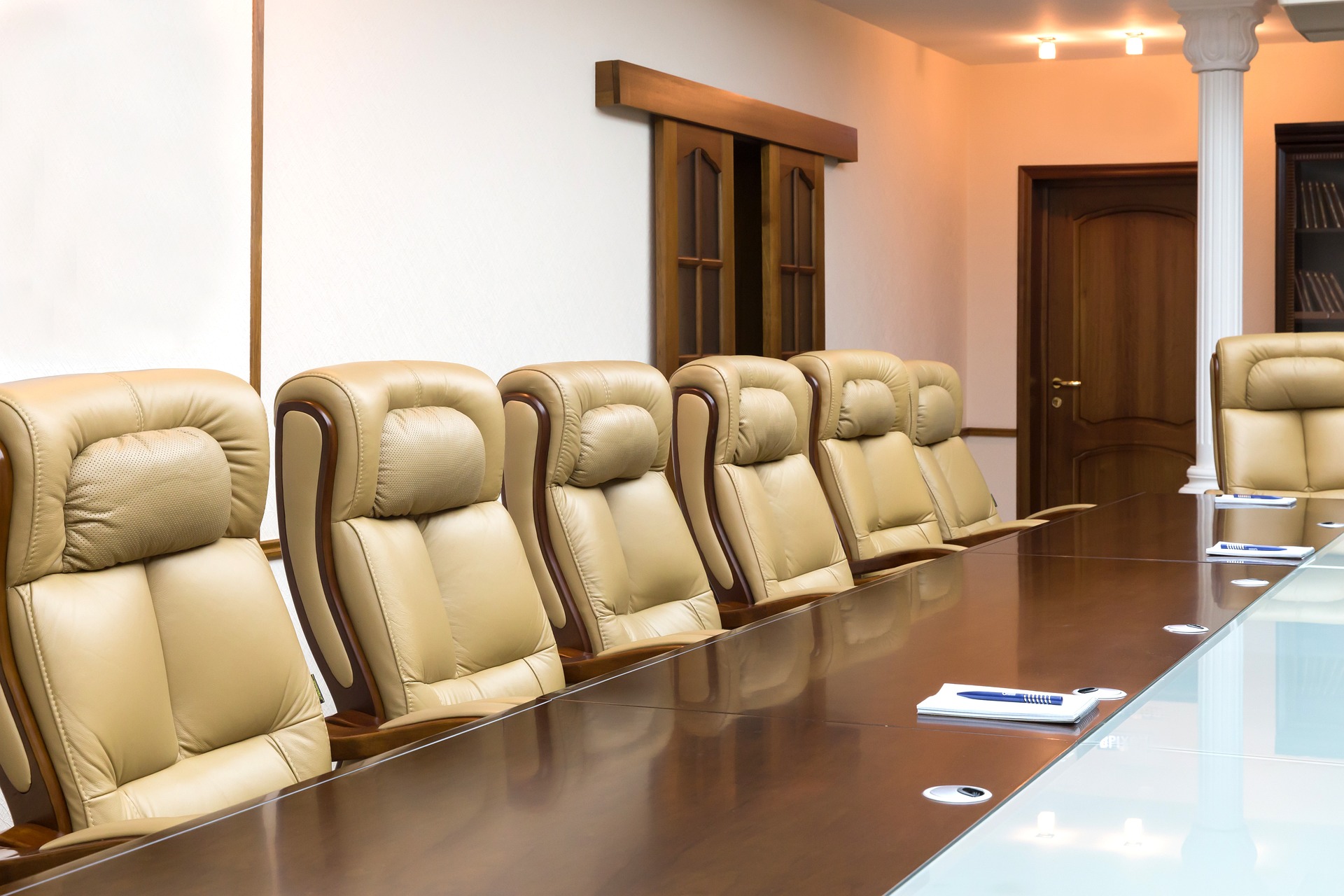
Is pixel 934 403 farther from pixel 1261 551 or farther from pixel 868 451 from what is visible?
pixel 1261 551

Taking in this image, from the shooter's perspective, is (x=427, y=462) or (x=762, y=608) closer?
(x=427, y=462)

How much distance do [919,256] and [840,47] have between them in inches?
51.4

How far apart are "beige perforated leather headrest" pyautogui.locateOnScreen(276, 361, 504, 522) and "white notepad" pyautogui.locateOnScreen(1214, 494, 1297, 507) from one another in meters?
2.55

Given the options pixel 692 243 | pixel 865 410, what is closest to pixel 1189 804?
pixel 865 410

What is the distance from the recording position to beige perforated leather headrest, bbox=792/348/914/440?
168 inches

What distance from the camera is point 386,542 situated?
248 centimetres

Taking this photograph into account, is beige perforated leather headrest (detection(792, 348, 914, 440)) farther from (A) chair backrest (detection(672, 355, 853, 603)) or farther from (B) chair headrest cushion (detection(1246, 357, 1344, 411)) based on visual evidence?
(B) chair headrest cushion (detection(1246, 357, 1344, 411))

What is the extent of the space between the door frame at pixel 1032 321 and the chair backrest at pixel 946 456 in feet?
9.12

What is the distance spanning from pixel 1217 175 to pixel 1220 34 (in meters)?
0.59

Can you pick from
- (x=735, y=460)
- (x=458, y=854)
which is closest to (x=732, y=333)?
(x=735, y=460)

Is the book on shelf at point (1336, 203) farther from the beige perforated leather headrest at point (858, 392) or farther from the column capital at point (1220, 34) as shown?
the beige perforated leather headrest at point (858, 392)

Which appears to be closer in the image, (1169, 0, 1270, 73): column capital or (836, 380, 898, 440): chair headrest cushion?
(836, 380, 898, 440): chair headrest cushion

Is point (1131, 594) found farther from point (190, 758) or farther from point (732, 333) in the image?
point (732, 333)

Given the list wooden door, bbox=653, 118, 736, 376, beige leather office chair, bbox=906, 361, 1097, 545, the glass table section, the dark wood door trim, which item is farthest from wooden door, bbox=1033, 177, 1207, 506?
the glass table section
